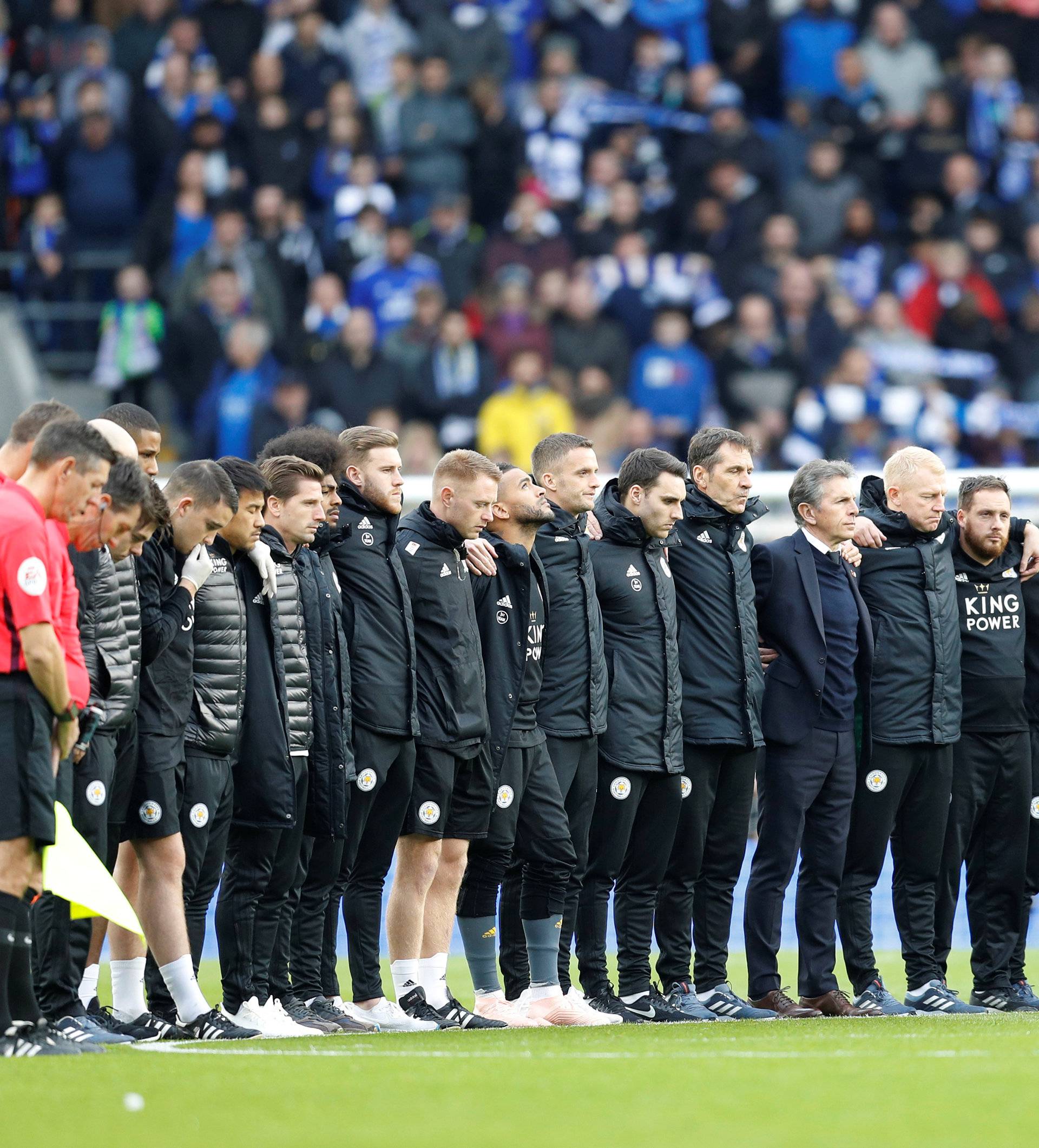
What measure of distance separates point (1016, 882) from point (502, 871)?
2.20m

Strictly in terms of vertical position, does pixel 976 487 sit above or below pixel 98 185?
below

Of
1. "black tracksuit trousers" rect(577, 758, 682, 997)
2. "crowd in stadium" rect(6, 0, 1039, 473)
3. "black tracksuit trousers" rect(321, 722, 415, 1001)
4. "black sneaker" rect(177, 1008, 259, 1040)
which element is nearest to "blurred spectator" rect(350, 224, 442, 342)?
"crowd in stadium" rect(6, 0, 1039, 473)

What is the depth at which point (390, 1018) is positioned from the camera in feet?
25.2

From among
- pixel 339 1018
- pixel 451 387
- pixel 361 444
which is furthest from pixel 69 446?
pixel 451 387

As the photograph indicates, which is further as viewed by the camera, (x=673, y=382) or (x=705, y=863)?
(x=673, y=382)

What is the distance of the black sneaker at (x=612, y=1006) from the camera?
7.95m

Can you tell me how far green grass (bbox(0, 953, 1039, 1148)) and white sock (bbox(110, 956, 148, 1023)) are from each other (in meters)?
0.57

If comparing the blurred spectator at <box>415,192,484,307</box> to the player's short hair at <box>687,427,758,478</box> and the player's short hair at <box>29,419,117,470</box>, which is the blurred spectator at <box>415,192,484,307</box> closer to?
the player's short hair at <box>687,427,758,478</box>

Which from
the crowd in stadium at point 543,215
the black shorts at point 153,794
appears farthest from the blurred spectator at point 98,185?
the black shorts at point 153,794

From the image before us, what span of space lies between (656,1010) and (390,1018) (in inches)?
41.3

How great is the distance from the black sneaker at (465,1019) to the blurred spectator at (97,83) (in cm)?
1122

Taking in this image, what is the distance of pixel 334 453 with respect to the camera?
26.2 feet

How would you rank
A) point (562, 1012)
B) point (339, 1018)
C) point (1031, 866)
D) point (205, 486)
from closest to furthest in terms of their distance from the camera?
point (205, 486), point (339, 1018), point (562, 1012), point (1031, 866)

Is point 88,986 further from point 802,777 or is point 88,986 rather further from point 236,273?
point 236,273
